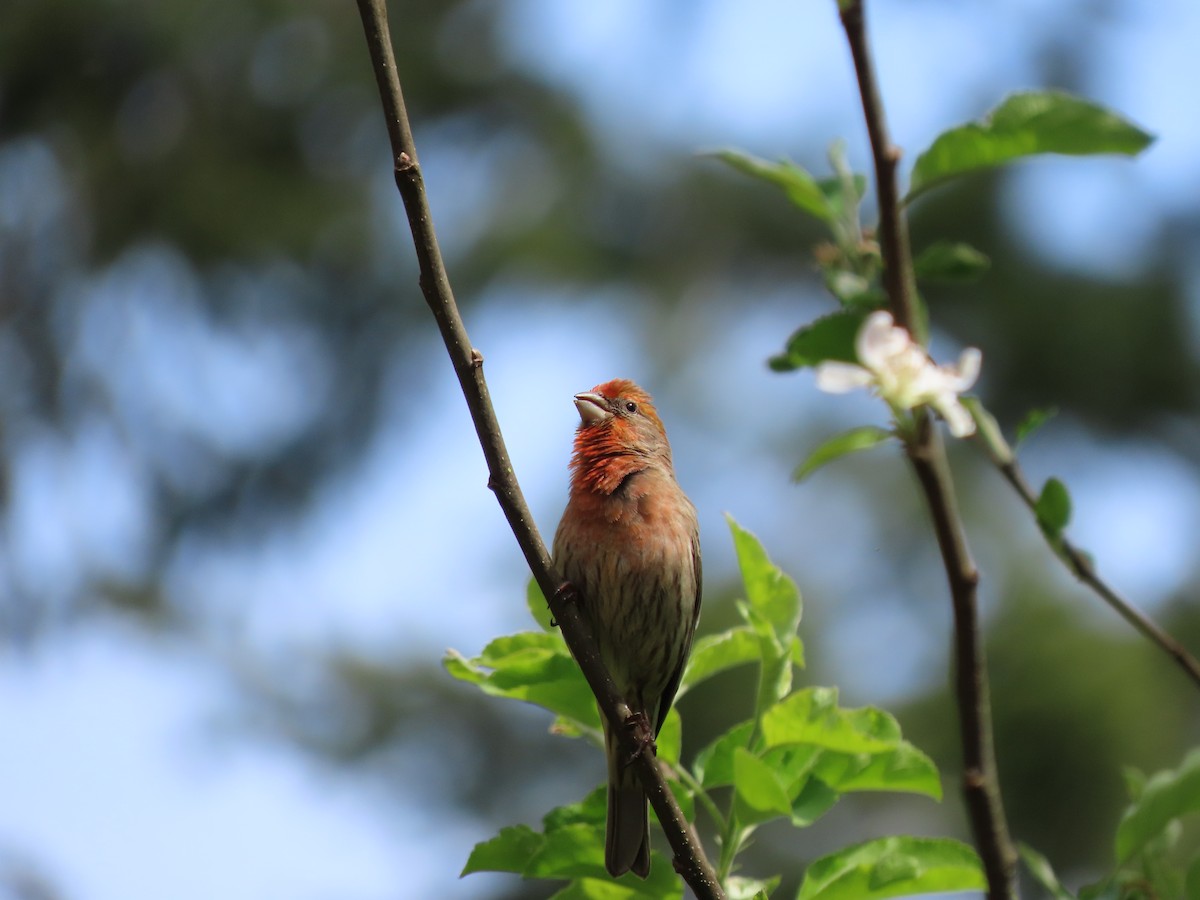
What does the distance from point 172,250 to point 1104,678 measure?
12.2m

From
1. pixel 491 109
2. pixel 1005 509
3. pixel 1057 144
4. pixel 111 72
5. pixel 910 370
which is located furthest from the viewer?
pixel 1005 509

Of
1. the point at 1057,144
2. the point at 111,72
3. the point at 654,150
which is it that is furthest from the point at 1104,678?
the point at 1057,144

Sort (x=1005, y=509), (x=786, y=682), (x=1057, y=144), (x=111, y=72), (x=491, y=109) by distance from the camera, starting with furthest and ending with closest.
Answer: (x=1005, y=509) → (x=491, y=109) → (x=111, y=72) → (x=786, y=682) → (x=1057, y=144)

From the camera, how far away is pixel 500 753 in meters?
18.4

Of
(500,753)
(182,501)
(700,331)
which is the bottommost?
(500,753)

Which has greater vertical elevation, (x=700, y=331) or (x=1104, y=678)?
(x=700, y=331)

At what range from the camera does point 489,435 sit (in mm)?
2715

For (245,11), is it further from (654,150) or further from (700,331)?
(700,331)

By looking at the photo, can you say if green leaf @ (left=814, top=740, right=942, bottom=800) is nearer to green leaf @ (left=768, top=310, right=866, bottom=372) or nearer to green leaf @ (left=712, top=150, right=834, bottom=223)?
green leaf @ (left=768, top=310, right=866, bottom=372)

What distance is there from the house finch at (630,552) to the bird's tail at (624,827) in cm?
83

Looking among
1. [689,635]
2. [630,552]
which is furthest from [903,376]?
[689,635]

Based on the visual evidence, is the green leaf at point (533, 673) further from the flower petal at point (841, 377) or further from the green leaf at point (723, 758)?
the flower petal at point (841, 377)

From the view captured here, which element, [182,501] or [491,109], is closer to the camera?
[182,501]

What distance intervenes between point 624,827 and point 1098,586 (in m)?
1.45
